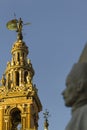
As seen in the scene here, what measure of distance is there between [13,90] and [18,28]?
276 inches

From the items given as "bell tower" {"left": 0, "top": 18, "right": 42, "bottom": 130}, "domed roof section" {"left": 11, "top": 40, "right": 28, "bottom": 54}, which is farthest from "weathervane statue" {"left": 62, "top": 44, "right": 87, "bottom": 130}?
"domed roof section" {"left": 11, "top": 40, "right": 28, "bottom": 54}

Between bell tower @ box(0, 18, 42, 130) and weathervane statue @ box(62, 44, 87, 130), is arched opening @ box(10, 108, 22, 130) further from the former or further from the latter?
weathervane statue @ box(62, 44, 87, 130)

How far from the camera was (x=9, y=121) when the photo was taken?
36938mm

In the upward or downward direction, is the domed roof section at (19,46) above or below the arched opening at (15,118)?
above

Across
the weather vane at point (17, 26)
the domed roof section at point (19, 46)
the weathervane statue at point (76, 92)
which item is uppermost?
the weather vane at point (17, 26)

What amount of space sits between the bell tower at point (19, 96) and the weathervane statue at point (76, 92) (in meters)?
32.7

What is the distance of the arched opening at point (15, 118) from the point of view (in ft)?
123

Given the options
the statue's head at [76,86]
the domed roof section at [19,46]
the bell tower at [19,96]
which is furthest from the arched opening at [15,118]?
the statue's head at [76,86]

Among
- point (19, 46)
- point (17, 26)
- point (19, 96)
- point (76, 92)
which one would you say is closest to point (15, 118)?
point (19, 96)

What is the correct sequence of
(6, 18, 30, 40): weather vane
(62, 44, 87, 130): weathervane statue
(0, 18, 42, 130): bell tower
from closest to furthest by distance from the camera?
(62, 44, 87, 130): weathervane statue < (0, 18, 42, 130): bell tower < (6, 18, 30, 40): weather vane

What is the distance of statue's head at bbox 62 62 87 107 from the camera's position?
362cm

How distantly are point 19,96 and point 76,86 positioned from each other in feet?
112

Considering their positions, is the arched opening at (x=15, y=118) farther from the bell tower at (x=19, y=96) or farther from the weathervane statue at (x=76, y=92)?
the weathervane statue at (x=76, y=92)

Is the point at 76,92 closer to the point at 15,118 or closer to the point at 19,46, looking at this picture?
the point at 15,118
